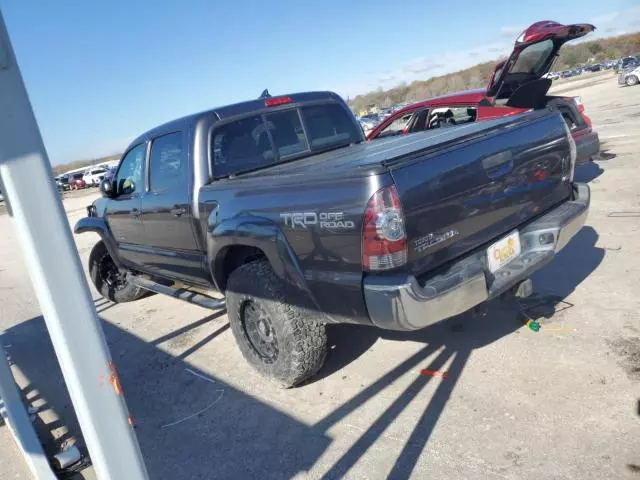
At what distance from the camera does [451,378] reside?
3406 millimetres

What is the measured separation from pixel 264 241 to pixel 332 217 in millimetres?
657

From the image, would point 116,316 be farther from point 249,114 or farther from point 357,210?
point 357,210

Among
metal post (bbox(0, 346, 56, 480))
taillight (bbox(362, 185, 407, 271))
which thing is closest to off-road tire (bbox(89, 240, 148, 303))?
metal post (bbox(0, 346, 56, 480))

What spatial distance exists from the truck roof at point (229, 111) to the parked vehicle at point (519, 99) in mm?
2081

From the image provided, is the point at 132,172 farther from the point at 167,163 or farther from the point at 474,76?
the point at 474,76

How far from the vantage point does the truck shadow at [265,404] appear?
2.94m

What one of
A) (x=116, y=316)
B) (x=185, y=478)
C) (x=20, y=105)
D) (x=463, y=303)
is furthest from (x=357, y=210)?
(x=116, y=316)

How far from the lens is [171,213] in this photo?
4438 millimetres

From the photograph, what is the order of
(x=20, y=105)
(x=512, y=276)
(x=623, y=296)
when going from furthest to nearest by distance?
1. (x=623, y=296)
2. (x=512, y=276)
3. (x=20, y=105)

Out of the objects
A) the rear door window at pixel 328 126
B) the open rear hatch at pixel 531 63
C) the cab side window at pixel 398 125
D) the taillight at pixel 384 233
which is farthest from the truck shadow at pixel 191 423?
the open rear hatch at pixel 531 63

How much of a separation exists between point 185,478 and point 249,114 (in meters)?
2.88

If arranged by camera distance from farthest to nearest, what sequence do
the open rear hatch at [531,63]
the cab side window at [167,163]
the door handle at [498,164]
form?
the open rear hatch at [531,63] → the cab side window at [167,163] → the door handle at [498,164]

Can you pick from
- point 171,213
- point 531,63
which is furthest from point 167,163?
point 531,63

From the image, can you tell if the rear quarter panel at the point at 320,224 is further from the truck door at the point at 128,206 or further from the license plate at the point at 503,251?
the truck door at the point at 128,206
